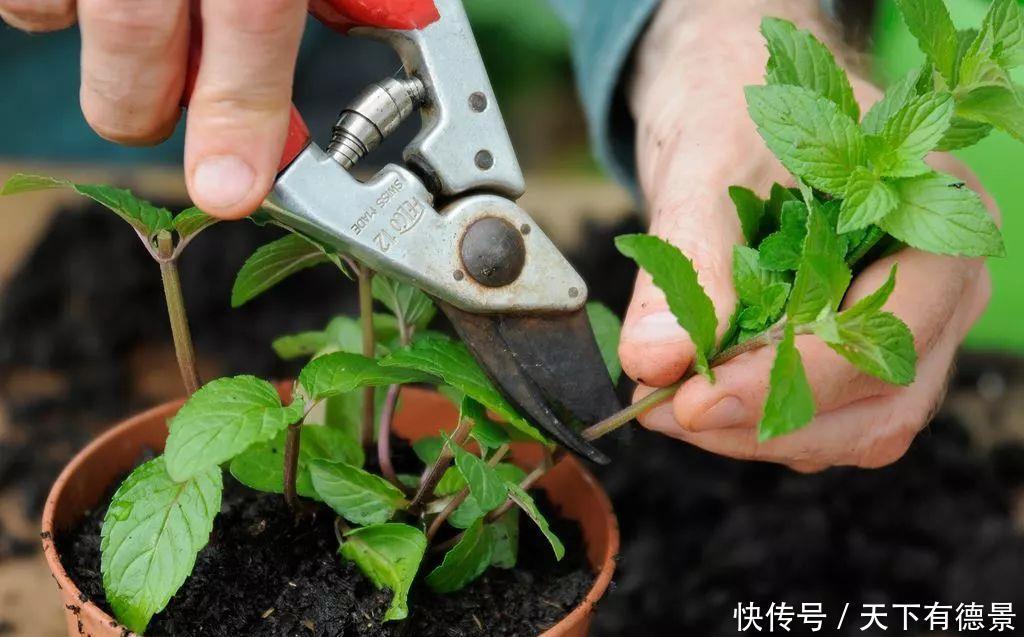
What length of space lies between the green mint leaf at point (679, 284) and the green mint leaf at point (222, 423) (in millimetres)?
202

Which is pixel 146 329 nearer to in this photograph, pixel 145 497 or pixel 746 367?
pixel 145 497

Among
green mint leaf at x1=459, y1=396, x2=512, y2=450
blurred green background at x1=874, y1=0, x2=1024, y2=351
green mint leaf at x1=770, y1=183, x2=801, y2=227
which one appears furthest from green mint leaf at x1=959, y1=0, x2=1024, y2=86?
blurred green background at x1=874, y1=0, x2=1024, y2=351

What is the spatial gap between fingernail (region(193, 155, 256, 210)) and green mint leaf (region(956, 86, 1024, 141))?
15.5 inches

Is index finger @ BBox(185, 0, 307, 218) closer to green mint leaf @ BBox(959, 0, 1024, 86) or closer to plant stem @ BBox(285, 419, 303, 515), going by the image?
plant stem @ BBox(285, 419, 303, 515)

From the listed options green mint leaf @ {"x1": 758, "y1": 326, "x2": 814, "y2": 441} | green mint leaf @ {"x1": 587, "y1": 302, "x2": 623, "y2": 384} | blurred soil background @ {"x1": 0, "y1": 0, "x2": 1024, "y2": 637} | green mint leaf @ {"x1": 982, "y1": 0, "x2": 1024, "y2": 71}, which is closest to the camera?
green mint leaf @ {"x1": 758, "y1": 326, "x2": 814, "y2": 441}

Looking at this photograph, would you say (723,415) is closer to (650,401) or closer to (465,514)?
(650,401)

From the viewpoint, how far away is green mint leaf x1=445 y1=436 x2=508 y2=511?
565 mm

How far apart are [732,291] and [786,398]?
150 mm

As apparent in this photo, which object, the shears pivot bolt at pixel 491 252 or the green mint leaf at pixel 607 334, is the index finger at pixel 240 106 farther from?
the green mint leaf at pixel 607 334

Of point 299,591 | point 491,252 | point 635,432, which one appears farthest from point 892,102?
point 635,432

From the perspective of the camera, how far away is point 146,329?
1.23 m

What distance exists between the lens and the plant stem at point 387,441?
0.71 m

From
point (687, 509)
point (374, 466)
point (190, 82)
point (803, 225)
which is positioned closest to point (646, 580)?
point (687, 509)

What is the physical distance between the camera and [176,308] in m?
0.65
